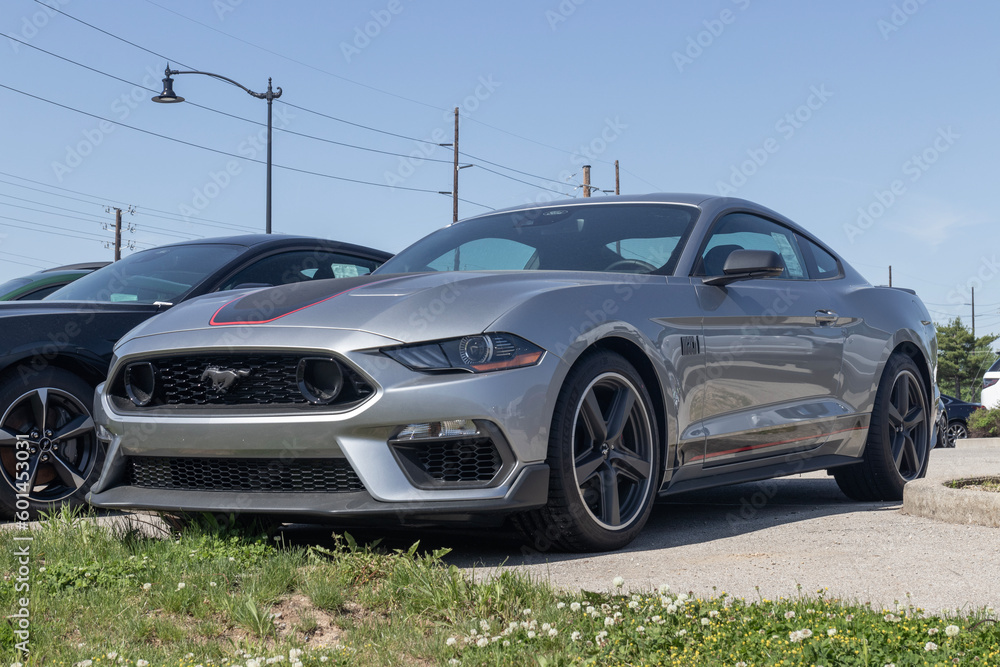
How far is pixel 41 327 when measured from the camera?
550 centimetres

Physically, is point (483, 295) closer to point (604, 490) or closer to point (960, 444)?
point (604, 490)

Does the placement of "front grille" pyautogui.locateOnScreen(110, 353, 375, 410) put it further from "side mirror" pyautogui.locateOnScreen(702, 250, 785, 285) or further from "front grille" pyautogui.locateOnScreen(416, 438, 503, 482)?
"side mirror" pyautogui.locateOnScreen(702, 250, 785, 285)

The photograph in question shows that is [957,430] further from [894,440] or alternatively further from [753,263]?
[753,263]

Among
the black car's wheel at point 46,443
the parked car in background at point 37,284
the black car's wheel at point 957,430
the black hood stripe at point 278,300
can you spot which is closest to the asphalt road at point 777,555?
the black hood stripe at point 278,300

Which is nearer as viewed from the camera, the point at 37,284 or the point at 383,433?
the point at 383,433

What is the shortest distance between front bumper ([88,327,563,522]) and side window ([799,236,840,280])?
285 cm

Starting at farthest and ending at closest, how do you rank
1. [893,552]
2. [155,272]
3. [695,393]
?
[155,272] < [695,393] < [893,552]

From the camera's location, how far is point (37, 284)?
25.4ft

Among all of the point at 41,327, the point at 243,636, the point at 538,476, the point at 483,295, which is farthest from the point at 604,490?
the point at 41,327

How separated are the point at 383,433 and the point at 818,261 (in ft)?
11.8

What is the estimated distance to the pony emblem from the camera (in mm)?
4113

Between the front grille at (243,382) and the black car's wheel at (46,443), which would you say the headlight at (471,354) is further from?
the black car's wheel at (46,443)

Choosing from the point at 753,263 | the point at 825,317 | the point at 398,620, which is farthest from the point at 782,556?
the point at 825,317

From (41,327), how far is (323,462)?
2.30 metres
